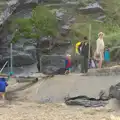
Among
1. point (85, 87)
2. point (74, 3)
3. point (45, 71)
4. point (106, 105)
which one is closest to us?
point (106, 105)

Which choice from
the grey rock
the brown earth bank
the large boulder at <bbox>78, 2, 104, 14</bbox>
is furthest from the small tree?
the brown earth bank

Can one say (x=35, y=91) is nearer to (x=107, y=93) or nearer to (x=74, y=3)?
(x=107, y=93)

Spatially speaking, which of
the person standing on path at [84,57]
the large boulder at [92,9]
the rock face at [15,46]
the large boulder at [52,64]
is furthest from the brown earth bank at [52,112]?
the large boulder at [92,9]

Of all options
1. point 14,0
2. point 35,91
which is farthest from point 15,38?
point 35,91

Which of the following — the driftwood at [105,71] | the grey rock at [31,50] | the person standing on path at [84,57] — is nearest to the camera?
the driftwood at [105,71]

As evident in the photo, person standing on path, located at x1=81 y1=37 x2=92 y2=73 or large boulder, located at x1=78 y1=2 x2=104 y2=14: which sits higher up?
large boulder, located at x1=78 y1=2 x2=104 y2=14

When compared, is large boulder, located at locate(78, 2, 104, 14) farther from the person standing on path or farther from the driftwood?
the driftwood

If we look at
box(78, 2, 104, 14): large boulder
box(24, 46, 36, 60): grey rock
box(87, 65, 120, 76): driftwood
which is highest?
box(78, 2, 104, 14): large boulder

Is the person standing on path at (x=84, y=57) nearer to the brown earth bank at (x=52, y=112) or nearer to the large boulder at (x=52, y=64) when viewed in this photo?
the large boulder at (x=52, y=64)

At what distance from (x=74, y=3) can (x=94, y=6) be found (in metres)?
1.91

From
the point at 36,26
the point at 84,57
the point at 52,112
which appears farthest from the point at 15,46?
the point at 52,112

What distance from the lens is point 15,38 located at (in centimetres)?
2819

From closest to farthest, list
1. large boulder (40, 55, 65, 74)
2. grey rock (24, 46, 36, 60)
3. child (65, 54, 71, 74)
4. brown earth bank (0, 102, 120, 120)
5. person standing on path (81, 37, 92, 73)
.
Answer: brown earth bank (0, 102, 120, 120)
person standing on path (81, 37, 92, 73)
child (65, 54, 71, 74)
large boulder (40, 55, 65, 74)
grey rock (24, 46, 36, 60)

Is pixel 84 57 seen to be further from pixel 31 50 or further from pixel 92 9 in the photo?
pixel 92 9
